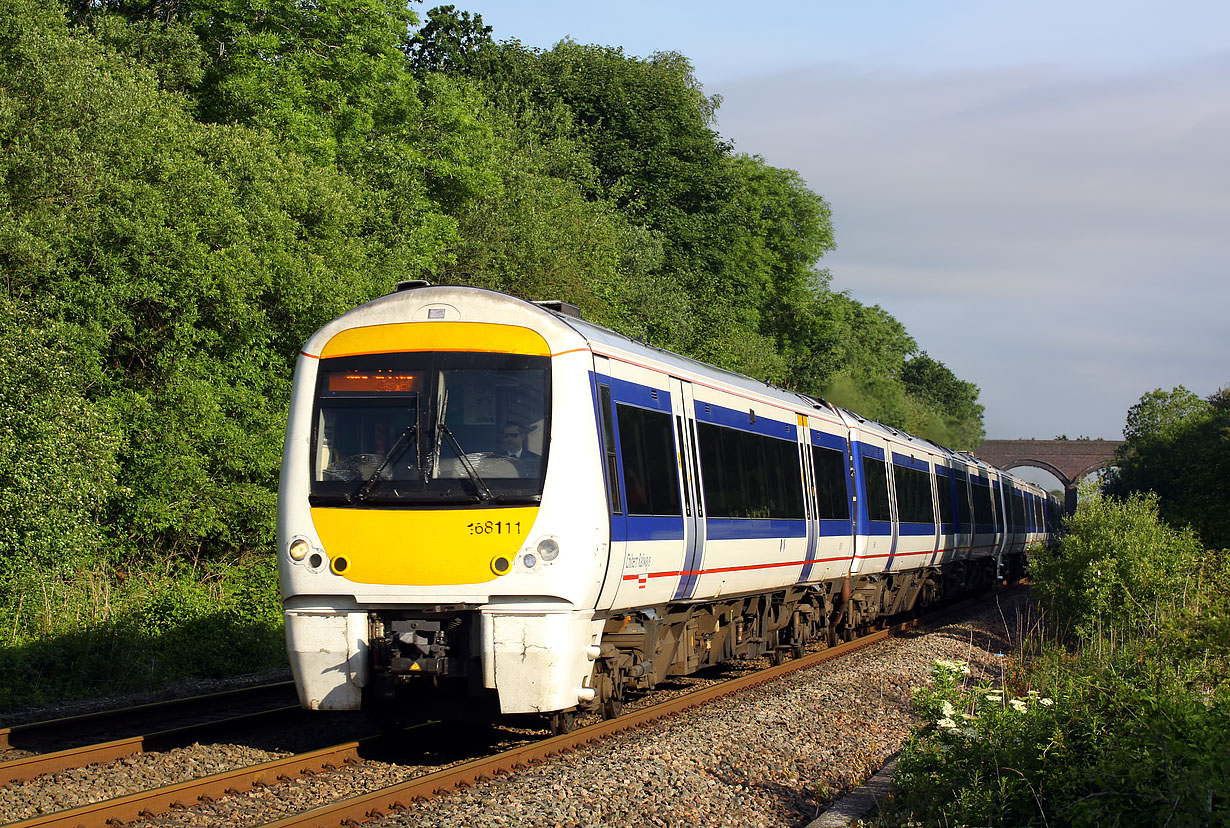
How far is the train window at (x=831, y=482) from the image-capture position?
590 inches

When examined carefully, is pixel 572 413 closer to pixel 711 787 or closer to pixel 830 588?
pixel 711 787

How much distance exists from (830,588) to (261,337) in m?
9.77

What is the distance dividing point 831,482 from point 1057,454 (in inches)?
3857

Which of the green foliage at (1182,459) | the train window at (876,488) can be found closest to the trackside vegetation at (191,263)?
the train window at (876,488)

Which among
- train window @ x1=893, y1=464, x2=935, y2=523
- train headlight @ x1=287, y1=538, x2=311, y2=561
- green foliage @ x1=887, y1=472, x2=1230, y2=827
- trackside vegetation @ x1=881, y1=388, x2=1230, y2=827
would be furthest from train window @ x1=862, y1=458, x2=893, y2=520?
train headlight @ x1=287, y1=538, x2=311, y2=561

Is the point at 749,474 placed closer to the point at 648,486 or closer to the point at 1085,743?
the point at 648,486

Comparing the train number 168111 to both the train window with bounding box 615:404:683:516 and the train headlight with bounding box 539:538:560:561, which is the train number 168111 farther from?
the train window with bounding box 615:404:683:516

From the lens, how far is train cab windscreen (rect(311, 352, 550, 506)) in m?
8.28

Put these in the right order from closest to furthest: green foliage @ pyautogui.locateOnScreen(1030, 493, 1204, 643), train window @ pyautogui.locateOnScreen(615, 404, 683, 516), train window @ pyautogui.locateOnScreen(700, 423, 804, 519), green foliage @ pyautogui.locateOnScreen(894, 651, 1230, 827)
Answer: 1. green foliage @ pyautogui.locateOnScreen(894, 651, 1230, 827)
2. train window @ pyautogui.locateOnScreen(615, 404, 683, 516)
3. train window @ pyautogui.locateOnScreen(700, 423, 804, 519)
4. green foliage @ pyautogui.locateOnScreen(1030, 493, 1204, 643)

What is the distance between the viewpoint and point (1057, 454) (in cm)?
10669

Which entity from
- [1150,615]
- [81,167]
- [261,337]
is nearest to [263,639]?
[261,337]

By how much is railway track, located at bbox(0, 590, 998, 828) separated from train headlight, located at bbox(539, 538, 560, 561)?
135 cm

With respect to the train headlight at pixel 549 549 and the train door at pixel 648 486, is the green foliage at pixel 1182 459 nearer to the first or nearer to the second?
the train door at pixel 648 486

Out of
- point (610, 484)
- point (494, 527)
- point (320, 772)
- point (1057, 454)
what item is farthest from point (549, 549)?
point (1057, 454)
